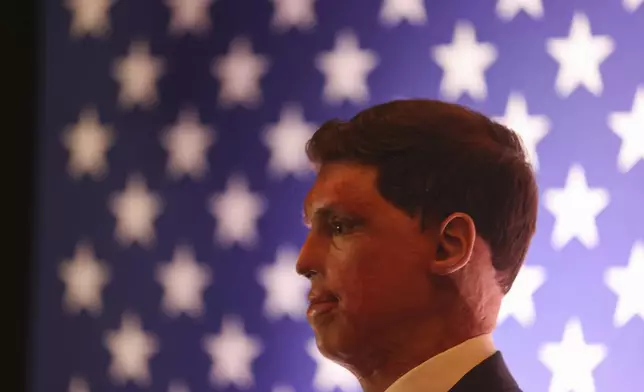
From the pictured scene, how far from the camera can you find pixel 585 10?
1.58m

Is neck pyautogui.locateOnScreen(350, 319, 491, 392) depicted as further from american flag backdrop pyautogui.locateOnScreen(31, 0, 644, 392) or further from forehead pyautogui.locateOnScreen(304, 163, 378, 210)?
american flag backdrop pyautogui.locateOnScreen(31, 0, 644, 392)

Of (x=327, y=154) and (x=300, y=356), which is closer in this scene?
(x=327, y=154)

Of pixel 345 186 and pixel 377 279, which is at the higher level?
pixel 345 186

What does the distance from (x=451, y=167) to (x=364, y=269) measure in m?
0.18

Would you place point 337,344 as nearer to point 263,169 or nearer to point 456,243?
point 456,243

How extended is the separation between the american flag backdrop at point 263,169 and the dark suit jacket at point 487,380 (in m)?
0.51

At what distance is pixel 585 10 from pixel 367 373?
0.90 metres

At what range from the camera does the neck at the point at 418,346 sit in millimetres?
1061

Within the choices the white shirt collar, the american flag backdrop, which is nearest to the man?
the white shirt collar

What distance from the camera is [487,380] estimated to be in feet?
3.33

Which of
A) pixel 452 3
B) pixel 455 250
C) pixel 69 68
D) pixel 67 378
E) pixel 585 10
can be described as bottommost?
pixel 455 250

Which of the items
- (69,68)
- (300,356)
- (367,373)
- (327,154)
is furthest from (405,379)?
(69,68)

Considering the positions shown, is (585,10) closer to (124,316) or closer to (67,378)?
(124,316)

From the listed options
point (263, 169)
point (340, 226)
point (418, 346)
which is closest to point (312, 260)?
point (340, 226)
